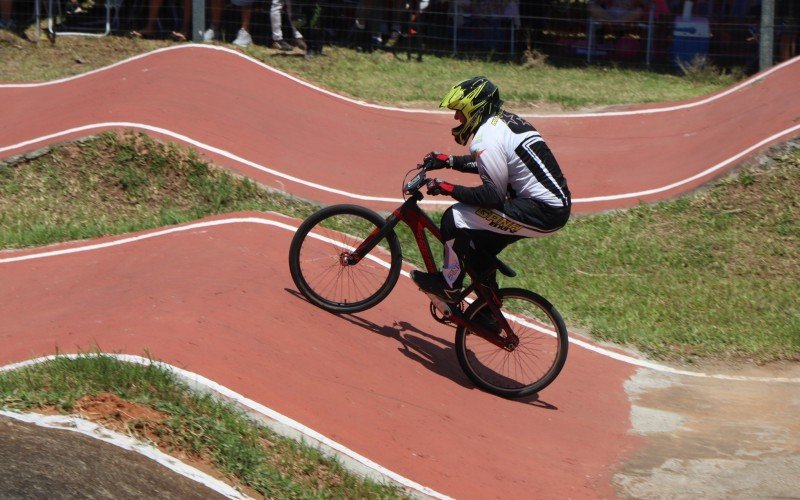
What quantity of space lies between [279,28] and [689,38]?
786cm

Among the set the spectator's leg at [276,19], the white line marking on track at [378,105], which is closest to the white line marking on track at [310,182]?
the white line marking on track at [378,105]

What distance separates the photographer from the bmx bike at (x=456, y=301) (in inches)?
293

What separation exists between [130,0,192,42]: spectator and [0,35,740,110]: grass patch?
0.84 ft

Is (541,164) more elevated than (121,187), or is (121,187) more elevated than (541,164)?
(541,164)

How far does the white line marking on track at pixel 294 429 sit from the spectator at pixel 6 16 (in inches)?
503

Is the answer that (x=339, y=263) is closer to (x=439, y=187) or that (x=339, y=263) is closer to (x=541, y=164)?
(x=439, y=187)

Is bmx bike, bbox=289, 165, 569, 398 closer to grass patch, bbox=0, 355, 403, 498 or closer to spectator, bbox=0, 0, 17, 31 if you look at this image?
grass patch, bbox=0, 355, 403, 498

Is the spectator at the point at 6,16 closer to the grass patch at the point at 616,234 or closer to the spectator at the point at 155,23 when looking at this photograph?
the spectator at the point at 155,23

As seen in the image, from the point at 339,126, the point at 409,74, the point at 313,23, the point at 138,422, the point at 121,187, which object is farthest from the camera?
the point at 313,23

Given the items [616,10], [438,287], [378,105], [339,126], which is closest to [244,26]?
[378,105]

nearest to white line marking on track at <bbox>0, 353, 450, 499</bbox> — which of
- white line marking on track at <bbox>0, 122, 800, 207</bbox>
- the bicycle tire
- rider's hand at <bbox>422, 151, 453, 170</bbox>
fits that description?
the bicycle tire

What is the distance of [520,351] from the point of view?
771 cm

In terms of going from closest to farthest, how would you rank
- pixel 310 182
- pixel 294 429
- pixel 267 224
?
pixel 294 429
pixel 267 224
pixel 310 182

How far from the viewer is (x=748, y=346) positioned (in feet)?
28.6
